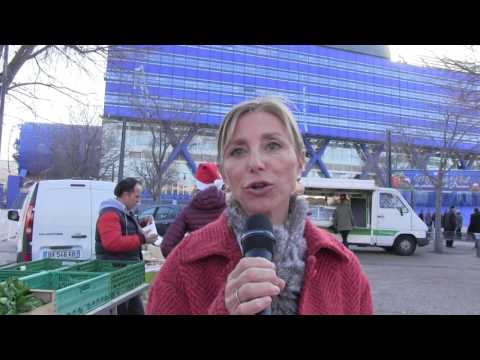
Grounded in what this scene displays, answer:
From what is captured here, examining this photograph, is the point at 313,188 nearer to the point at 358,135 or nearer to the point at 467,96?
the point at 467,96

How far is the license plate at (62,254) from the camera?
686cm

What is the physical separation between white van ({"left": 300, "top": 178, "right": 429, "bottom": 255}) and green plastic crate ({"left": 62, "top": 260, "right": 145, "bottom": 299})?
11.0 m

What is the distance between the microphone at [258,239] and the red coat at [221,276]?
20 centimetres

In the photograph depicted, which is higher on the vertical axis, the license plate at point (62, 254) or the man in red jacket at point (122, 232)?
the man in red jacket at point (122, 232)

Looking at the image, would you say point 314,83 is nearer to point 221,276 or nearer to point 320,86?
point 320,86

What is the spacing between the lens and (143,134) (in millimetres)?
38656

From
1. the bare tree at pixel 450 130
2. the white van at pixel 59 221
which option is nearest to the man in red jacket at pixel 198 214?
the white van at pixel 59 221

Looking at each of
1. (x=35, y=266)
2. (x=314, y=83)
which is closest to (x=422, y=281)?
(x=35, y=266)

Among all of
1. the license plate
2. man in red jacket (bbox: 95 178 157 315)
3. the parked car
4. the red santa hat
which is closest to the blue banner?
the parked car

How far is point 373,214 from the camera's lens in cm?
1512

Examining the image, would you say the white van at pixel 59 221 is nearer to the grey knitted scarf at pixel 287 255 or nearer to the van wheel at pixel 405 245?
the grey knitted scarf at pixel 287 255

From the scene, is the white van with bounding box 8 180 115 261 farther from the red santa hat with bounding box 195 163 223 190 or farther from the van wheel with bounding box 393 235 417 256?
the van wheel with bounding box 393 235 417 256

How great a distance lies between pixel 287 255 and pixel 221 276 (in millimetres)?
265
